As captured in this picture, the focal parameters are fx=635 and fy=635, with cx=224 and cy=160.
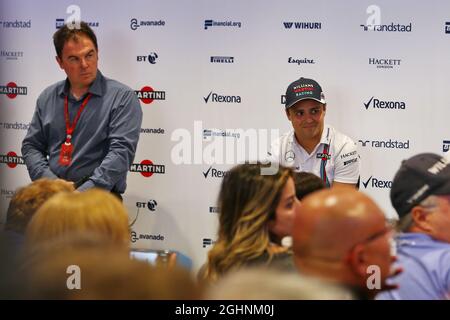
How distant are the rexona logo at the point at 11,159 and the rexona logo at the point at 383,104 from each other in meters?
2.76

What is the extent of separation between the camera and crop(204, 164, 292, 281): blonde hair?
208 cm

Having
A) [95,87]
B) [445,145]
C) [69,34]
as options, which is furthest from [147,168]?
[445,145]

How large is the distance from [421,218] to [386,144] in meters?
2.39

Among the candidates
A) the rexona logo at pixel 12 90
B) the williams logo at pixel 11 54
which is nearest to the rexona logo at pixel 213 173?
the rexona logo at pixel 12 90

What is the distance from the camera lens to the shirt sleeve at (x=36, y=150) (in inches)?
160

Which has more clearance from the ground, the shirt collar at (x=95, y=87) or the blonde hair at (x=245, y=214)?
the shirt collar at (x=95, y=87)

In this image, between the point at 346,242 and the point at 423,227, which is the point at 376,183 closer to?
the point at 423,227

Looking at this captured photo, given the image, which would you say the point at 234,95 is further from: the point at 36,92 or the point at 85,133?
the point at 36,92

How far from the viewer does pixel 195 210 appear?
15.5 ft

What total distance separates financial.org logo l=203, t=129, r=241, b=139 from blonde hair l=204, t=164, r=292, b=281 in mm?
2235

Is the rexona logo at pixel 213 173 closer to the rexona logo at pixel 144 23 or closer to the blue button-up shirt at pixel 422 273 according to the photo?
the rexona logo at pixel 144 23

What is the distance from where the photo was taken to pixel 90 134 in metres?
4.07

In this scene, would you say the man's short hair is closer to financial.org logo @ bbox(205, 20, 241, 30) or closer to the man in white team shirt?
financial.org logo @ bbox(205, 20, 241, 30)
